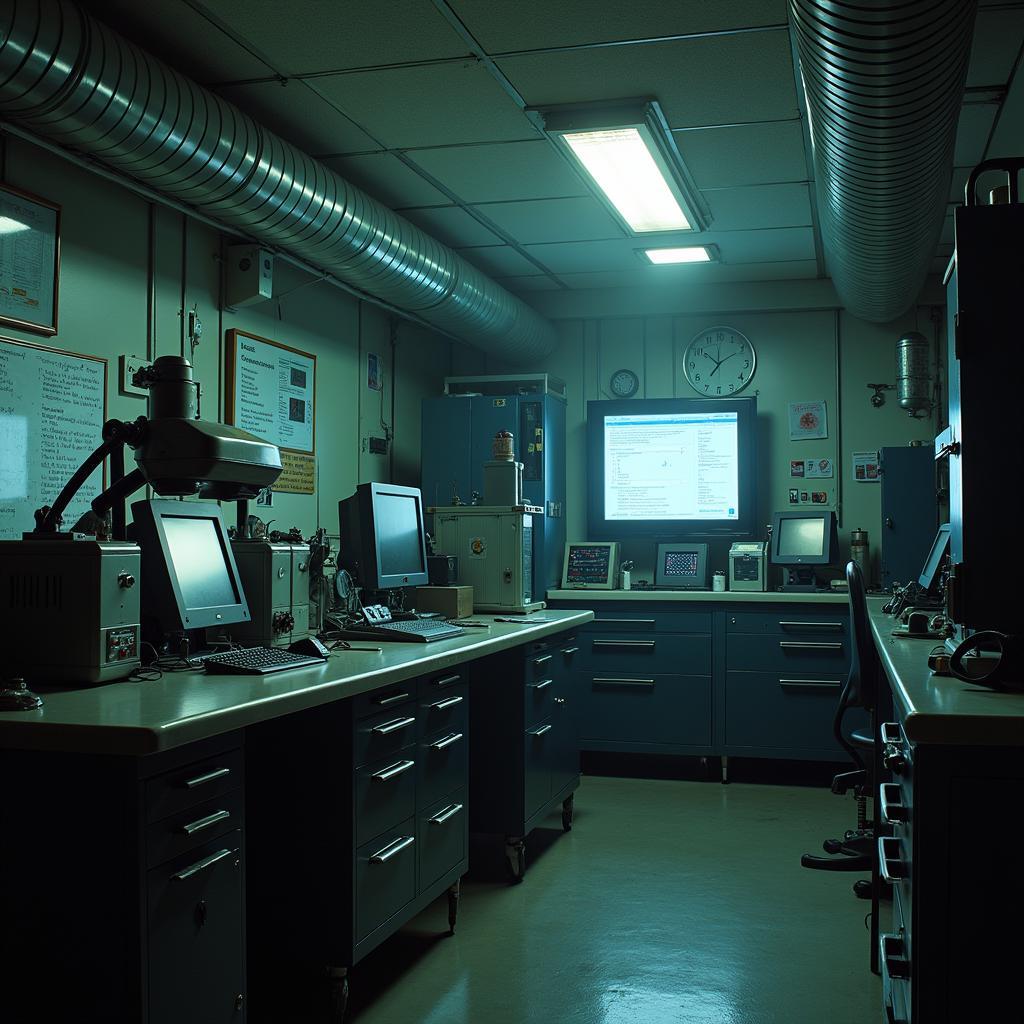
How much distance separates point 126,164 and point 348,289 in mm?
1803

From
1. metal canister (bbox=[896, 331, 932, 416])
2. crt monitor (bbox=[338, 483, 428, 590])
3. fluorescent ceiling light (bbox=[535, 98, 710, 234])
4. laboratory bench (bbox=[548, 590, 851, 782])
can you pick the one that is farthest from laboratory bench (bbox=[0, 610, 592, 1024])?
metal canister (bbox=[896, 331, 932, 416])

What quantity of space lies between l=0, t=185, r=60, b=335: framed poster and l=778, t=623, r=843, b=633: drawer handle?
3.76 metres

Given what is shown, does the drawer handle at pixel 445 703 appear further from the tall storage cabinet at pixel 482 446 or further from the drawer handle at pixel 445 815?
the tall storage cabinet at pixel 482 446

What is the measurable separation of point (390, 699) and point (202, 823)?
910mm

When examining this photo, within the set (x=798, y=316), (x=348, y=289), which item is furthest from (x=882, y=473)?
(x=348, y=289)

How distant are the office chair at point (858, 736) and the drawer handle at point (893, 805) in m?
1.42

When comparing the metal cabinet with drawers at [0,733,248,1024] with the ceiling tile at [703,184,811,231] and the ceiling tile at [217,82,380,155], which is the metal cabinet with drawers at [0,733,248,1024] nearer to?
the ceiling tile at [217,82,380,155]

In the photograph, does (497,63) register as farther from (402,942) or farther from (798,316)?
(798,316)

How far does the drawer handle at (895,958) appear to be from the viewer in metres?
1.82

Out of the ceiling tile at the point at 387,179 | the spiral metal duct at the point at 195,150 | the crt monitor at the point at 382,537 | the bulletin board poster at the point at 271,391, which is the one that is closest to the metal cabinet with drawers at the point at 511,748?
the crt monitor at the point at 382,537

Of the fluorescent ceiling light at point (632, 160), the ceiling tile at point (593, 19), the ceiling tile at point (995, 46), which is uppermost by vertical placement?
the ceiling tile at point (593, 19)

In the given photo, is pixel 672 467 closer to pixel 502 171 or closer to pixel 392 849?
pixel 502 171

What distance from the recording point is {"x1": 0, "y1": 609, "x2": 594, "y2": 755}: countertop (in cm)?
184

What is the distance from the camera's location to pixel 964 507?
2.09 metres
